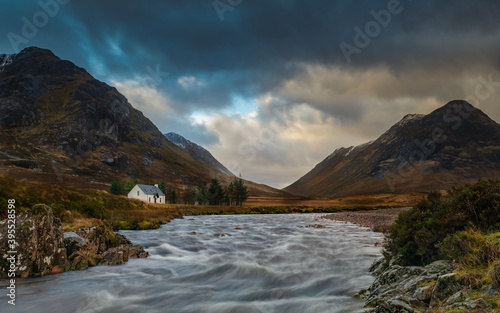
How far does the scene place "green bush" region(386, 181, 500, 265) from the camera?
879 centimetres

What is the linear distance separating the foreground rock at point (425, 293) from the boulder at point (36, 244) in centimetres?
1396

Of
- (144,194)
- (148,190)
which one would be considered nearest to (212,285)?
(144,194)

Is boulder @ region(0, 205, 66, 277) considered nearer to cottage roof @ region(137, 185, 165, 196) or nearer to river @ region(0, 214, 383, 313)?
river @ region(0, 214, 383, 313)

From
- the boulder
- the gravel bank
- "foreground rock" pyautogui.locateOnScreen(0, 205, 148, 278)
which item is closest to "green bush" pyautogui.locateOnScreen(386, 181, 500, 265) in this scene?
"foreground rock" pyautogui.locateOnScreen(0, 205, 148, 278)

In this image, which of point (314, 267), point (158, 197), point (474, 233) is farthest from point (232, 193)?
point (474, 233)

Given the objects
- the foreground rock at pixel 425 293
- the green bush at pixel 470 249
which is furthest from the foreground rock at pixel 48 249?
the green bush at pixel 470 249

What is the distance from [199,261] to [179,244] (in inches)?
242

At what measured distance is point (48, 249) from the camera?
43.9 feet

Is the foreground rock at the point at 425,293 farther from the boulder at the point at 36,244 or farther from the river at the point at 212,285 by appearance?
the boulder at the point at 36,244

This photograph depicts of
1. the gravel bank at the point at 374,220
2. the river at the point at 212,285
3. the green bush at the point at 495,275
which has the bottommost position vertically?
the gravel bank at the point at 374,220

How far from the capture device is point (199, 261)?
17.8 metres

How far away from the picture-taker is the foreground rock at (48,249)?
12.3 meters

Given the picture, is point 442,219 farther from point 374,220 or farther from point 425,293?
point 374,220

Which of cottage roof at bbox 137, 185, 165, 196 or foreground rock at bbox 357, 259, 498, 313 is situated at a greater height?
cottage roof at bbox 137, 185, 165, 196
